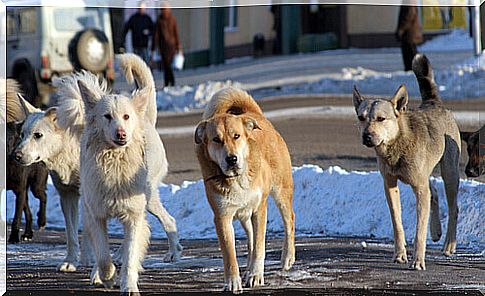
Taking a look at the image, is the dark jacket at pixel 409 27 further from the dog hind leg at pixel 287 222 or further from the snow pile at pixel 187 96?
the dog hind leg at pixel 287 222

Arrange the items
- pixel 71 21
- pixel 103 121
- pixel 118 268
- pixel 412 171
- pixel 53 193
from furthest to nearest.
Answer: pixel 53 193 → pixel 71 21 → pixel 118 268 → pixel 412 171 → pixel 103 121

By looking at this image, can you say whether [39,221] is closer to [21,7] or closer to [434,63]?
[21,7]

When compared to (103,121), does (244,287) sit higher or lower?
lower

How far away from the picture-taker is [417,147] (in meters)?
5.31

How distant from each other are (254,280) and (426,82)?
5.52 feet

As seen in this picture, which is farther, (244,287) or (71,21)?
(71,21)

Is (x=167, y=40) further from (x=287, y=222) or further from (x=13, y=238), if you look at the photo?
(x=13, y=238)

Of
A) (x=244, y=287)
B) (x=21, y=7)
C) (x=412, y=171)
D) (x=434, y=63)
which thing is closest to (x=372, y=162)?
(x=412, y=171)

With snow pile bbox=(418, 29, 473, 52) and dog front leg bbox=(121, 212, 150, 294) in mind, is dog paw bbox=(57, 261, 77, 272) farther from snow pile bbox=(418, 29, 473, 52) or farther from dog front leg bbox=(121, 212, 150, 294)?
snow pile bbox=(418, 29, 473, 52)

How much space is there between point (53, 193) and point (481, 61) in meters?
3.30

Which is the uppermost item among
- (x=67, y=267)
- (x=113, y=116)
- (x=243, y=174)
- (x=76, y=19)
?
(x=76, y=19)

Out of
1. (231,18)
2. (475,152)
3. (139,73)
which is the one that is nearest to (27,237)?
(139,73)

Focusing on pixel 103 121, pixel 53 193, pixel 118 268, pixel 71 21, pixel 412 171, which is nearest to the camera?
pixel 103 121

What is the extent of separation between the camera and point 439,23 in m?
5.73
